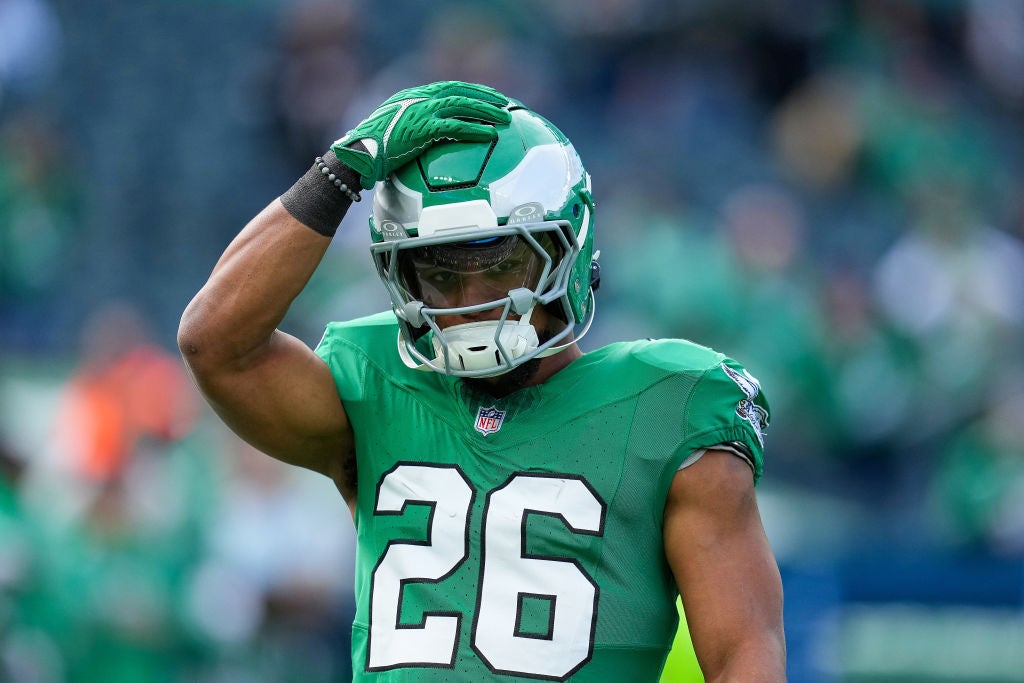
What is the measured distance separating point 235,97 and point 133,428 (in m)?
3.01

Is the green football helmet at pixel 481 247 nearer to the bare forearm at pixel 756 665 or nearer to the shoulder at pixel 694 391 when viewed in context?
the shoulder at pixel 694 391

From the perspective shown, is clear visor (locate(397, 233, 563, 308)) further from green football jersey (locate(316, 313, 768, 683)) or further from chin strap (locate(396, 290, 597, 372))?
green football jersey (locate(316, 313, 768, 683))

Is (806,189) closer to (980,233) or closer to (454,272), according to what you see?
(980,233)

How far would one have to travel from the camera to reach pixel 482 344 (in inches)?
95.6

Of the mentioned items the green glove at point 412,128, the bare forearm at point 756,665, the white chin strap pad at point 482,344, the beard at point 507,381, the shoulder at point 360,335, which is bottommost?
the bare forearm at point 756,665

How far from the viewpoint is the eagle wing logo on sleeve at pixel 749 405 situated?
8.10 ft

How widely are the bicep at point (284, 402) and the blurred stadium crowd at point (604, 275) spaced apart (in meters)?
3.29

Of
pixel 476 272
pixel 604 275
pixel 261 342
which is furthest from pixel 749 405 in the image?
pixel 604 275

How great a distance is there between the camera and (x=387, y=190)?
2525 millimetres

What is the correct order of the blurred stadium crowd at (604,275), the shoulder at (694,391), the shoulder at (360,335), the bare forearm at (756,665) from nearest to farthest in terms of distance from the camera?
the bare forearm at (756,665) → the shoulder at (694,391) → the shoulder at (360,335) → the blurred stadium crowd at (604,275)

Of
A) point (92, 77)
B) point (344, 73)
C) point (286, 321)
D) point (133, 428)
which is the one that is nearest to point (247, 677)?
point (133, 428)

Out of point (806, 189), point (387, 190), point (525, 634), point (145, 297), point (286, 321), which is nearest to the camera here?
point (525, 634)

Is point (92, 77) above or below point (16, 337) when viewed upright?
above

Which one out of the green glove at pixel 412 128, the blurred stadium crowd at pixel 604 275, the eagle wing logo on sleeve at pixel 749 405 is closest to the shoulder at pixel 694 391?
the eagle wing logo on sleeve at pixel 749 405
